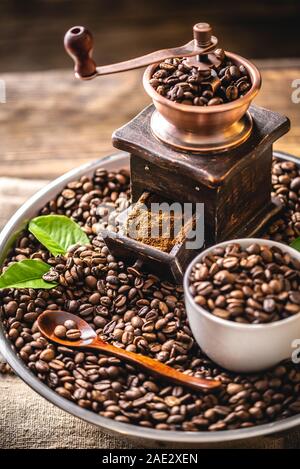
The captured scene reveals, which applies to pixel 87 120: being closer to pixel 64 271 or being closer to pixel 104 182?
pixel 104 182

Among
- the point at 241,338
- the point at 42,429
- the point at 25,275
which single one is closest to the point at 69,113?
the point at 25,275

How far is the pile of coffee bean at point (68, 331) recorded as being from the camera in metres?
1.46

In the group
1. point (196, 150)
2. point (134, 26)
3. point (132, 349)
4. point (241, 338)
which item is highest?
point (196, 150)

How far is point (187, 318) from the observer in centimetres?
146

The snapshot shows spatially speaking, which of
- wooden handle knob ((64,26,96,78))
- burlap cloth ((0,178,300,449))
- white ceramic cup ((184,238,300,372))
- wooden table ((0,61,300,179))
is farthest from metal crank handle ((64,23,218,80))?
wooden table ((0,61,300,179))

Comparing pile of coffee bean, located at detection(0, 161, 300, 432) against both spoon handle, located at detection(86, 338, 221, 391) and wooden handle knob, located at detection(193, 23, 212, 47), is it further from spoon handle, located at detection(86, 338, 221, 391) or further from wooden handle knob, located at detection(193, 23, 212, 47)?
wooden handle knob, located at detection(193, 23, 212, 47)

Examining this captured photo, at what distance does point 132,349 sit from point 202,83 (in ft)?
1.65

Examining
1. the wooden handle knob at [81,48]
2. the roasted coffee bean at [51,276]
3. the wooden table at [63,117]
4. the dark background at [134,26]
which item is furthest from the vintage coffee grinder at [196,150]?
the dark background at [134,26]

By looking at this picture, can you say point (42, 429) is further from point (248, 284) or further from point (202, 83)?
point (202, 83)

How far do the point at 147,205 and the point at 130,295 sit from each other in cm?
19

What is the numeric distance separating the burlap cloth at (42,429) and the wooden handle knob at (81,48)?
25.3 inches

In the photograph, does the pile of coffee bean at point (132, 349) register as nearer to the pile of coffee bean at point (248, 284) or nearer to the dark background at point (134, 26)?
the pile of coffee bean at point (248, 284)

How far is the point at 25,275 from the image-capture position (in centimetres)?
156

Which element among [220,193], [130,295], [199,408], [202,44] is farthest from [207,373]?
[202,44]
